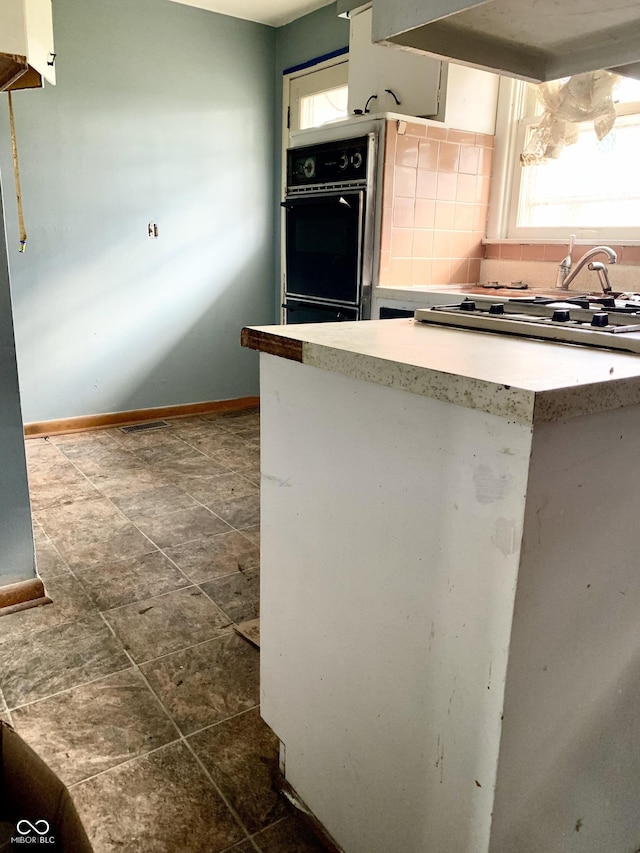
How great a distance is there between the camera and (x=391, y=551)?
3.36 feet

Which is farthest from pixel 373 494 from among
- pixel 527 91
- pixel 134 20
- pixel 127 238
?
pixel 134 20

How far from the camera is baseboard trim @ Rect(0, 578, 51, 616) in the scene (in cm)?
211

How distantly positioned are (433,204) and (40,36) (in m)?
1.79

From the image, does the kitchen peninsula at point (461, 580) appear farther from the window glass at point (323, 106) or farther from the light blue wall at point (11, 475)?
the window glass at point (323, 106)

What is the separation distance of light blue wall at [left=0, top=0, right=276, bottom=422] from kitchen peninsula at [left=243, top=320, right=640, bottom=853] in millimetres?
3140

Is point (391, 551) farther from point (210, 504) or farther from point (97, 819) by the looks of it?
point (210, 504)

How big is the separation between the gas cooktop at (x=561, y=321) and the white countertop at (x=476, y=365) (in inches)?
1.1

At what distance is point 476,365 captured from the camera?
35.8 inches

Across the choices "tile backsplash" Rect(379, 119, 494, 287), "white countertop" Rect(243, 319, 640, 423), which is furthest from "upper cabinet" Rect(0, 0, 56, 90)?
"tile backsplash" Rect(379, 119, 494, 287)

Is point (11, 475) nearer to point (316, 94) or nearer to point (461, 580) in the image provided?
point (461, 580)

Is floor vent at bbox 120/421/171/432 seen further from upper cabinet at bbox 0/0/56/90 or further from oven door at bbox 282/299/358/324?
upper cabinet at bbox 0/0/56/90

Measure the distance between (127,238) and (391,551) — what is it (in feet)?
11.9

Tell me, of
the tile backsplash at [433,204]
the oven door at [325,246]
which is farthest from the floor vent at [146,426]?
the tile backsplash at [433,204]

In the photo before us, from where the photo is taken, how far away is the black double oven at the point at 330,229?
3.03 metres
